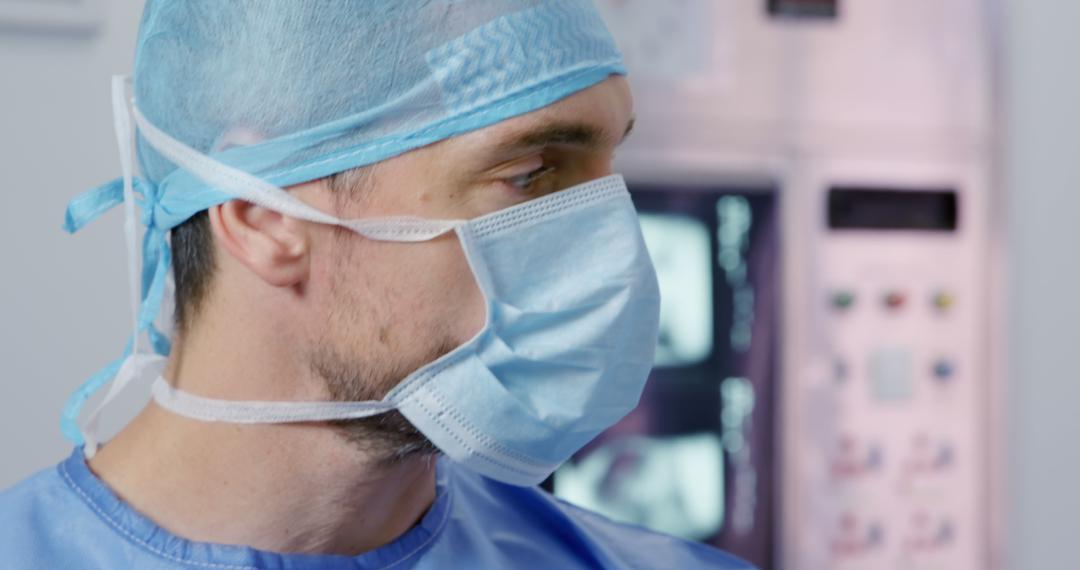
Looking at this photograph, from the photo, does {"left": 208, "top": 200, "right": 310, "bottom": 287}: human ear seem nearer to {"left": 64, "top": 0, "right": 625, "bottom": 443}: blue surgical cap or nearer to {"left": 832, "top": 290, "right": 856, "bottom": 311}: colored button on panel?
{"left": 64, "top": 0, "right": 625, "bottom": 443}: blue surgical cap

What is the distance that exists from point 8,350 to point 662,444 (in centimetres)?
98

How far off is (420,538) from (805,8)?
119 cm

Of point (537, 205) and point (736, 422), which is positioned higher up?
point (537, 205)

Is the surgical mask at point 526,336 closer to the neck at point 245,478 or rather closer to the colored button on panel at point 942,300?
the neck at point 245,478

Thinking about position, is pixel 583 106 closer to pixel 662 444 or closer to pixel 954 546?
pixel 662 444

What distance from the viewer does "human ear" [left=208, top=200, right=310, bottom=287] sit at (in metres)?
1.06

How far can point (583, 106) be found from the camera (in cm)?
108

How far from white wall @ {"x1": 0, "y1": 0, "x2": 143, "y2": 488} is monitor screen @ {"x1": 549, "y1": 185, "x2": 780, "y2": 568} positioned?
0.76m

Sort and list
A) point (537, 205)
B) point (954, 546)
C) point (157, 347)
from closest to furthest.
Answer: point (537, 205) → point (157, 347) → point (954, 546)

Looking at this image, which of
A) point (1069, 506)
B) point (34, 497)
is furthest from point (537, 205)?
point (1069, 506)

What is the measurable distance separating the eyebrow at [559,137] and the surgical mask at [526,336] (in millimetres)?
45

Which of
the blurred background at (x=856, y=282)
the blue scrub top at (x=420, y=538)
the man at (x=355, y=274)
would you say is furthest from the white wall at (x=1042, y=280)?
the man at (x=355, y=274)

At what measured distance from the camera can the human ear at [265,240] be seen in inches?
41.6

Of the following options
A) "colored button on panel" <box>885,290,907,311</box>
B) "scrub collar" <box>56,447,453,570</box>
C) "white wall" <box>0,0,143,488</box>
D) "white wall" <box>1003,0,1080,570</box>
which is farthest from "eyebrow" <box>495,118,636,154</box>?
"white wall" <box>1003,0,1080,570</box>
